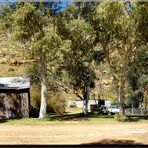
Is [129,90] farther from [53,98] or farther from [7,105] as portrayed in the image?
[7,105]

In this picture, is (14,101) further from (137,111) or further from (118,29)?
(137,111)

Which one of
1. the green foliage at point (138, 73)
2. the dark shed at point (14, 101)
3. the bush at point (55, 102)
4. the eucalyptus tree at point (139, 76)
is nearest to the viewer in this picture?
the dark shed at point (14, 101)

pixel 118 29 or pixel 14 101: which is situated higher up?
pixel 118 29

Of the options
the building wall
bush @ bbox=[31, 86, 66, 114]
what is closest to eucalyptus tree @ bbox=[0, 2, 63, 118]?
the building wall

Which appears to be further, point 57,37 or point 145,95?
point 145,95

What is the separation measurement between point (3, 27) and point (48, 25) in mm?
4052

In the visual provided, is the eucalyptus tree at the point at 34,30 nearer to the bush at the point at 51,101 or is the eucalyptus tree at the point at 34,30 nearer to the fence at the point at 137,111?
the bush at the point at 51,101

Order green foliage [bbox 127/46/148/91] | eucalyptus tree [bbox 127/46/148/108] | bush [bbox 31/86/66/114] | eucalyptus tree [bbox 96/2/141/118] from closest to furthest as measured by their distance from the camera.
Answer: eucalyptus tree [bbox 96/2/141/118] < bush [bbox 31/86/66/114] < green foliage [bbox 127/46/148/91] < eucalyptus tree [bbox 127/46/148/108]

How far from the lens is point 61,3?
128ft

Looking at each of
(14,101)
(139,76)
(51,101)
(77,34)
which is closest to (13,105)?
(14,101)

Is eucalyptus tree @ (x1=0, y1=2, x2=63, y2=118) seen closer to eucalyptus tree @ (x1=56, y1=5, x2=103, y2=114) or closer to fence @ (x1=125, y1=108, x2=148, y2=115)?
eucalyptus tree @ (x1=56, y1=5, x2=103, y2=114)

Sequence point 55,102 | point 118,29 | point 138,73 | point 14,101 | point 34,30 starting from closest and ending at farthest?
1. point 34,30
2. point 118,29
3. point 14,101
4. point 55,102
5. point 138,73

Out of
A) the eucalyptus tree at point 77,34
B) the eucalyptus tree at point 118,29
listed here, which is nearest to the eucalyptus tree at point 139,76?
the eucalyptus tree at point 77,34

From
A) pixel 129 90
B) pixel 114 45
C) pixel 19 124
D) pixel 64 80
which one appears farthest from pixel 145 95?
pixel 19 124
